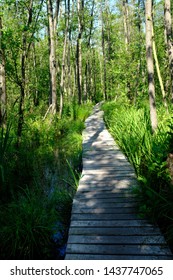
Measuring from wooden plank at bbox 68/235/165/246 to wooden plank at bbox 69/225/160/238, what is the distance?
0.06 metres

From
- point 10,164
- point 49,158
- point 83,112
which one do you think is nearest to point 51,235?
point 10,164

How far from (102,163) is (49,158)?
264cm

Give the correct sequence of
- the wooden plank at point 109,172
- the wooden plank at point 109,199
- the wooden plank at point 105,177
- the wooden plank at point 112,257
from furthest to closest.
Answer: the wooden plank at point 109,172
the wooden plank at point 105,177
the wooden plank at point 109,199
the wooden plank at point 112,257

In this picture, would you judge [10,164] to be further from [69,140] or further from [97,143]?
[69,140]

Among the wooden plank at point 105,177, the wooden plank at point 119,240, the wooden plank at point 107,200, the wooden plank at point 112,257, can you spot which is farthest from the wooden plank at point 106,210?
the wooden plank at point 105,177

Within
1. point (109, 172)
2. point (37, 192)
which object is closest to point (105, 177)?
point (109, 172)

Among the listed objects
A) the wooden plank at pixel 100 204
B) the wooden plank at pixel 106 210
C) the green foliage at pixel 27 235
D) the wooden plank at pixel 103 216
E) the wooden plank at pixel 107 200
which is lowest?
the green foliage at pixel 27 235

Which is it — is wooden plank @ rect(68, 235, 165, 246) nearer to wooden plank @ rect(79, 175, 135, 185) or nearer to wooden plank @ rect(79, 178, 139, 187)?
wooden plank @ rect(79, 178, 139, 187)

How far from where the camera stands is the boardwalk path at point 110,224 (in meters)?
3.08

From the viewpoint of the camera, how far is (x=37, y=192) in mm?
5762

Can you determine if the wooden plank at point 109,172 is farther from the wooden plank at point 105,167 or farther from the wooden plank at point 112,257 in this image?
the wooden plank at point 112,257

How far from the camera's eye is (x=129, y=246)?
316 cm

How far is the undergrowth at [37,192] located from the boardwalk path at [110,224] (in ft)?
1.54
